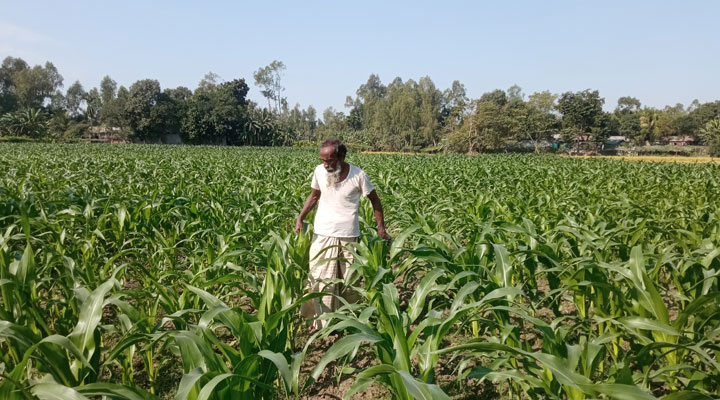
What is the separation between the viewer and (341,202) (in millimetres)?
3303

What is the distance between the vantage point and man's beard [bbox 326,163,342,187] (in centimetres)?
325

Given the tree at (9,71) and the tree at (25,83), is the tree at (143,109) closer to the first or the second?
the tree at (25,83)

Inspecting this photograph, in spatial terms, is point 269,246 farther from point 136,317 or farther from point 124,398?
point 124,398

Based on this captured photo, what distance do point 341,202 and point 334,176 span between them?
24 cm

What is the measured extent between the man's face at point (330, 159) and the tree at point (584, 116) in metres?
67.9

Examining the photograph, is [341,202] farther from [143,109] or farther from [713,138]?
[713,138]

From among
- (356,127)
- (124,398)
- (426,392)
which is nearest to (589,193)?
(426,392)

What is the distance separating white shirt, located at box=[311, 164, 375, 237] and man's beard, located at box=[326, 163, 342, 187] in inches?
1.1

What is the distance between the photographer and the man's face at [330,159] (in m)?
3.11

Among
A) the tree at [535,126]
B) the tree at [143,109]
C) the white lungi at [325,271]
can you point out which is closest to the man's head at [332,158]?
the white lungi at [325,271]

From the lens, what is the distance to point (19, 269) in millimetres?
2271

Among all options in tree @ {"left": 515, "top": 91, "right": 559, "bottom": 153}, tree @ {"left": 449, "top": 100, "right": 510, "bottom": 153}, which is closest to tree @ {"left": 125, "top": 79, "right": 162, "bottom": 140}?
tree @ {"left": 449, "top": 100, "right": 510, "bottom": 153}

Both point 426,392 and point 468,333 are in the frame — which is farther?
point 468,333

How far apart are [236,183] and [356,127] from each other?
101279mm
